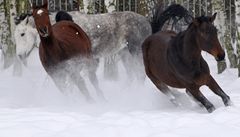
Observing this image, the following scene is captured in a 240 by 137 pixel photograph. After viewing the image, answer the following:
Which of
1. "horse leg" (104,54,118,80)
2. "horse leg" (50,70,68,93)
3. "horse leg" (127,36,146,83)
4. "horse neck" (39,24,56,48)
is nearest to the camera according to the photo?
"horse neck" (39,24,56,48)

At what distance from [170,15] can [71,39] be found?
5.69ft

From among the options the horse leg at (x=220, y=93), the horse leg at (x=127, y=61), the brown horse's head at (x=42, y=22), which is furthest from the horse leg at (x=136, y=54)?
the horse leg at (x=220, y=93)

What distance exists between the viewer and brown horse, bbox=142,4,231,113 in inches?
232

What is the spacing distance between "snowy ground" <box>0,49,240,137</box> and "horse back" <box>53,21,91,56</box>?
0.71 metres

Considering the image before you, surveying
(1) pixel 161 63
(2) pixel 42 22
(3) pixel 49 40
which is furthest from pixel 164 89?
(2) pixel 42 22

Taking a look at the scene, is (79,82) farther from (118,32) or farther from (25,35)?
(25,35)

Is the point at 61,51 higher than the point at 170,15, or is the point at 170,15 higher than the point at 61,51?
the point at 170,15

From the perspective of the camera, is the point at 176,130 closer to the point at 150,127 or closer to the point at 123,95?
the point at 150,127

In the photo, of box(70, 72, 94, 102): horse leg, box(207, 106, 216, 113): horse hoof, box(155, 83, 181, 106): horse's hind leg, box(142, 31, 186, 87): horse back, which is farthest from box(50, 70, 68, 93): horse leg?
box(207, 106, 216, 113): horse hoof

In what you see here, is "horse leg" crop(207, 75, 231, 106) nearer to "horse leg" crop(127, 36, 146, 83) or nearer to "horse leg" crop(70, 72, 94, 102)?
"horse leg" crop(70, 72, 94, 102)

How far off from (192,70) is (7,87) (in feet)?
A: 15.7

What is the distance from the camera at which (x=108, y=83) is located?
33.8 feet

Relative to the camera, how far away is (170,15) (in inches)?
325

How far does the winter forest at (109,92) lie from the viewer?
5.06 metres
